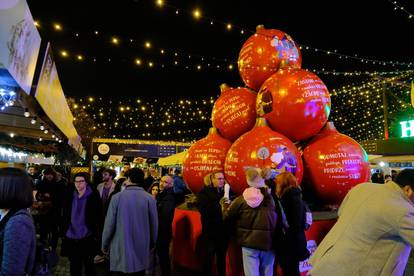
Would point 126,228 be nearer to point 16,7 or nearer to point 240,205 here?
point 240,205

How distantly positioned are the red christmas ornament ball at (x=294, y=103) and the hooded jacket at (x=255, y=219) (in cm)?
233

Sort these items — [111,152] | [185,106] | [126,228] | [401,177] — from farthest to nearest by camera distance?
[111,152] → [185,106] → [126,228] → [401,177]

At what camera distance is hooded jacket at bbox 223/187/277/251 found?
13.4 ft

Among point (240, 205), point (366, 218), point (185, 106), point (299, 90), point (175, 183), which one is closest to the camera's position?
point (366, 218)

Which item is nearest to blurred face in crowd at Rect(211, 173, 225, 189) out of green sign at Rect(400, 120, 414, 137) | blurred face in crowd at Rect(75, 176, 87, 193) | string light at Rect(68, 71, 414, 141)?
blurred face in crowd at Rect(75, 176, 87, 193)

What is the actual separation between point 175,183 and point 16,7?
4.41 metres

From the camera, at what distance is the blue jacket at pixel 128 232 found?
3.98 meters

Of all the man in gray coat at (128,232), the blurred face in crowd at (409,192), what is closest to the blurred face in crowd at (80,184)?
the man in gray coat at (128,232)

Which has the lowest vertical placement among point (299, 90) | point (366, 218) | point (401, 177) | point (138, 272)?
point (138, 272)

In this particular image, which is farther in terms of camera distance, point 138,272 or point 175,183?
point 175,183

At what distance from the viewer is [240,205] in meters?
4.28

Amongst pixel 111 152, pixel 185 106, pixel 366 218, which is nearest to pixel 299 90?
pixel 366 218

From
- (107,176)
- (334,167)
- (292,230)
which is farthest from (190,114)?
(292,230)

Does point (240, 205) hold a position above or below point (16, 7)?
below
